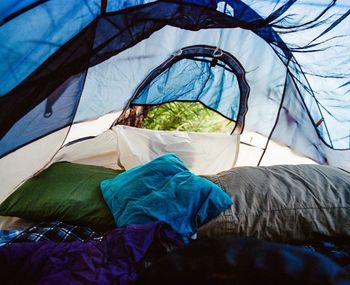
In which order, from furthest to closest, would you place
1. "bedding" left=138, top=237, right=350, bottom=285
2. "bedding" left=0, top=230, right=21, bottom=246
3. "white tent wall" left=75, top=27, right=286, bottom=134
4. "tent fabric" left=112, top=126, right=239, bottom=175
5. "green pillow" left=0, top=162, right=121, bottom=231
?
"tent fabric" left=112, top=126, right=239, bottom=175
"white tent wall" left=75, top=27, right=286, bottom=134
"green pillow" left=0, top=162, right=121, bottom=231
"bedding" left=0, top=230, right=21, bottom=246
"bedding" left=138, top=237, right=350, bottom=285

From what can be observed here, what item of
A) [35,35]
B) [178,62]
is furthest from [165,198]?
[178,62]

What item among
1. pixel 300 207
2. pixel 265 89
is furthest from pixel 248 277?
pixel 265 89

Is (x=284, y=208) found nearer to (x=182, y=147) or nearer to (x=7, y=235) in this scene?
(x=182, y=147)

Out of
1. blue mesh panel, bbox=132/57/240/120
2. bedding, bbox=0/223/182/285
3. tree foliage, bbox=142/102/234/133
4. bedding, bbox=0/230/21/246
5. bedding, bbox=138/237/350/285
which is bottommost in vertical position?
bedding, bbox=0/230/21/246

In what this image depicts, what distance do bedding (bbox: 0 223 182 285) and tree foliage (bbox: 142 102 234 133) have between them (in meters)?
1.04

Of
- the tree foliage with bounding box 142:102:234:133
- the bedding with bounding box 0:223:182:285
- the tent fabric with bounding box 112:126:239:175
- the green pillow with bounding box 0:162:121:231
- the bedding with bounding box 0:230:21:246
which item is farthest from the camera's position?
the tree foliage with bounding box 142:102:234:133

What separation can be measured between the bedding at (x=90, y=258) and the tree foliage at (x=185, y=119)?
1039mm

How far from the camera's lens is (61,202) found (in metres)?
1.14

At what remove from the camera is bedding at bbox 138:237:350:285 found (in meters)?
0.47

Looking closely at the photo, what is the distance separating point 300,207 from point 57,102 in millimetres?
995

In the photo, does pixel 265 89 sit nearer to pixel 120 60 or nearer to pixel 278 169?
pixel 278 169

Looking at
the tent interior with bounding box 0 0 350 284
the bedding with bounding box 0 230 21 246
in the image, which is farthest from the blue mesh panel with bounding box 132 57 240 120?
the bedding with bounding box 0 230 21 246

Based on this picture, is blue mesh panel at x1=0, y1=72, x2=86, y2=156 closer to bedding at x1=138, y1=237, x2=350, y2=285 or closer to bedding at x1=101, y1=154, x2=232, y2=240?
bedding at x1=101, y1=154, x2=232, y2=240

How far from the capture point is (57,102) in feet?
3.50
